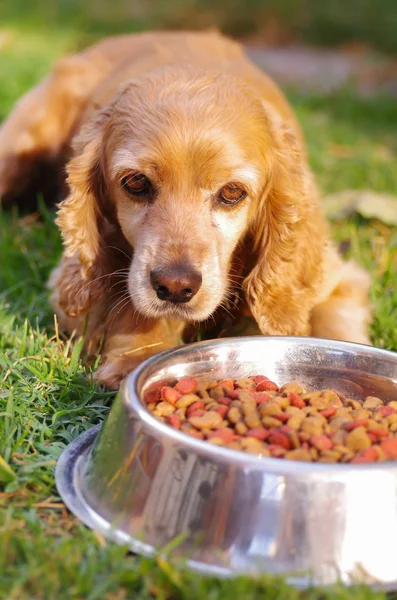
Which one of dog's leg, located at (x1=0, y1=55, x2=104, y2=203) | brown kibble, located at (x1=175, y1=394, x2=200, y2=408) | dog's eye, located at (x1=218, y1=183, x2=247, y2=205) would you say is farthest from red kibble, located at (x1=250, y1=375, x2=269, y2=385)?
dog's leg, located at (x1=0, y1=55, x2=104, y2=203)

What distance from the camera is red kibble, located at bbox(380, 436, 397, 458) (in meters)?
2.28

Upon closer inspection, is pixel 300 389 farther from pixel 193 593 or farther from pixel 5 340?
pixel 5 340

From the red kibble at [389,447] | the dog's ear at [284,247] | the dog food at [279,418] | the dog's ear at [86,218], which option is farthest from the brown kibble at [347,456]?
the dog's ear at [86,218]

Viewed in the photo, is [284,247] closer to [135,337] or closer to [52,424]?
[135,337]

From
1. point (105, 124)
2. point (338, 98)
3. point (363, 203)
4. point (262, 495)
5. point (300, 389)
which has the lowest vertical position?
point (338, 98)

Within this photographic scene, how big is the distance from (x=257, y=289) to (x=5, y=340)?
1033mm

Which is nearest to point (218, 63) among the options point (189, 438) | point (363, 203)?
point (363, 203)

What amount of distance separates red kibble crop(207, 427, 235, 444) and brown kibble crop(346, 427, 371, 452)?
326 mm

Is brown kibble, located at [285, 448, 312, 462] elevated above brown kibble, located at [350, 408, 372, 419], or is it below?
above

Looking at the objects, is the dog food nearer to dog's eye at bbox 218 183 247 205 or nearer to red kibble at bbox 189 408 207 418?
red kibble at bbox 189 408 207 418

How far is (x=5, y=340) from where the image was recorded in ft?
10.9

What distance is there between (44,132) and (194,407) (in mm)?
2760

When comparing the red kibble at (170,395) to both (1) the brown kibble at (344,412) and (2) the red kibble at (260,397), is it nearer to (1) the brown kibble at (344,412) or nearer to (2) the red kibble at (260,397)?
(2) the red kibble at (260,397)

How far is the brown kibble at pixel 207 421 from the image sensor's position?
2395 mm
